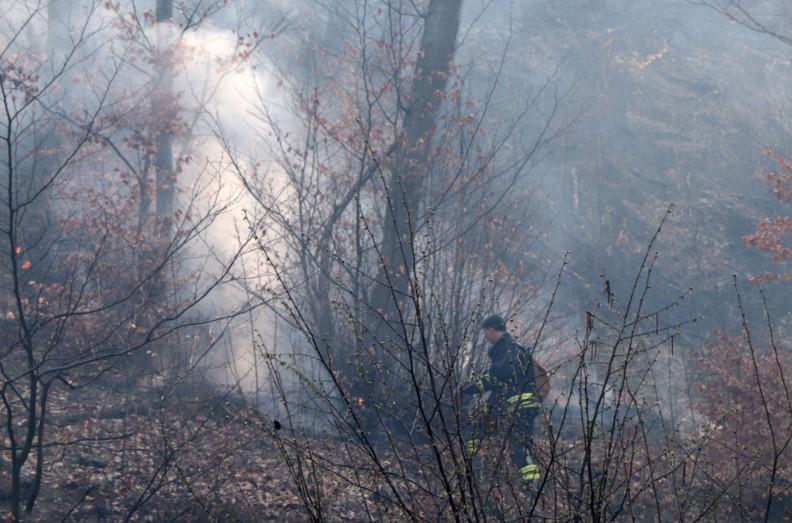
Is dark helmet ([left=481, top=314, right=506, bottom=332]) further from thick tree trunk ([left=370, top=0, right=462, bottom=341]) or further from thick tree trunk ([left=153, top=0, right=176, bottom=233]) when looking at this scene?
thick tree trunk ([left=153, top=0, right=176, bottom=233])

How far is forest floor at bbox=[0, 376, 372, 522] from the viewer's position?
6195 mm

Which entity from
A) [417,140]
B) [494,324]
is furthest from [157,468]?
[417,140]

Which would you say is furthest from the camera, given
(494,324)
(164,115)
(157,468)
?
(164,115)

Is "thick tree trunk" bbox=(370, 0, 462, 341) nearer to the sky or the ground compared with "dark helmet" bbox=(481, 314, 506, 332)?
nearer to the sky

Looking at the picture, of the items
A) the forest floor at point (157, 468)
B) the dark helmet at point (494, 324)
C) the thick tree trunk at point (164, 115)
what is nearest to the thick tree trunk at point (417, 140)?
the dark helmet at point (494, 324)

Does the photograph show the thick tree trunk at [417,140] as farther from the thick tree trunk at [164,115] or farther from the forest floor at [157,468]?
the thick tree trunk at [164,115]

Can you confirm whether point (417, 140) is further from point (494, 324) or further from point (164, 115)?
point (164, 115)

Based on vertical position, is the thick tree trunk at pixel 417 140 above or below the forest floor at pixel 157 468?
above

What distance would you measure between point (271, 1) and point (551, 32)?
961cm

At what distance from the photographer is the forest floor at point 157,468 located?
244 inches

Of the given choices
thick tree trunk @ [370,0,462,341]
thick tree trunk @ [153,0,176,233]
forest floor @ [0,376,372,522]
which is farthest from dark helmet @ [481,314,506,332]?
thick tree trunk @ [153,0,176,233]

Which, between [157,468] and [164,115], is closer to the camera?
[157,468]

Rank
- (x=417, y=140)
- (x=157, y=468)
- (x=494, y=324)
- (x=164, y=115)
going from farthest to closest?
(x=164, y=115)
(x=417, y=140)
(x=494, y=324)
(x=157, y=468)

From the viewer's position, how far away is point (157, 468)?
6.36 metres
